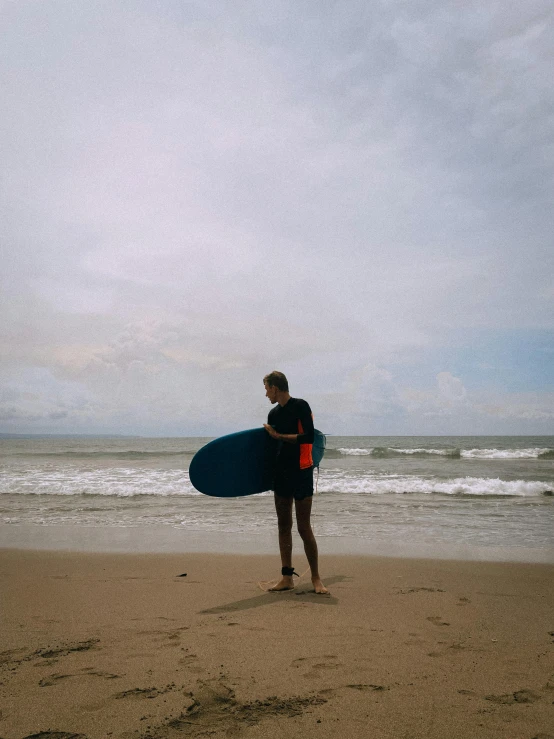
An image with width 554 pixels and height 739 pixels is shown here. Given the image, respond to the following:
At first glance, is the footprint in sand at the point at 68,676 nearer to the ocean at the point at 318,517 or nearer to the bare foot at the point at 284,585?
the bare foot at the point at 284,585

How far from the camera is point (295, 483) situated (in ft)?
13.5

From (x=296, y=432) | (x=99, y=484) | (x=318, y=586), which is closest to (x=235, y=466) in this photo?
(x=296, y=432)

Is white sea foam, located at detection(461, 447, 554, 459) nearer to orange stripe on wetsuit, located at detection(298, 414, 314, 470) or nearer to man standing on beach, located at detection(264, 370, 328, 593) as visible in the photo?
man standing on beach, located at detection(264, 370, 328, 593)

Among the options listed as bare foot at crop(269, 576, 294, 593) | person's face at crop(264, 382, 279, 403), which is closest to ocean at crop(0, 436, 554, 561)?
bare foot at crop(269, 576, 294, 593)

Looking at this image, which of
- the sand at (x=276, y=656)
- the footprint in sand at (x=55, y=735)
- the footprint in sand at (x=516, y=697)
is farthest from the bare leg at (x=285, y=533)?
the footprint in sand at (x=55, y=735)

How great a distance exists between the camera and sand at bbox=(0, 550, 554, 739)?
6.85 feet

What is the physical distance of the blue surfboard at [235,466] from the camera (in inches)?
196

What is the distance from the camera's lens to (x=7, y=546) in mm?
6227

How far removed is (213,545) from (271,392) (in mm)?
2961

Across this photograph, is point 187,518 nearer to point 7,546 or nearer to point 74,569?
point 7,546

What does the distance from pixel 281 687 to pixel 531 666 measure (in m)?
1.38

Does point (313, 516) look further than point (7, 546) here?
Yes

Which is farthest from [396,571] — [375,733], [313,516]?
[313,516]

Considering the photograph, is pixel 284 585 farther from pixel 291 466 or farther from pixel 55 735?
pixel 55 735
